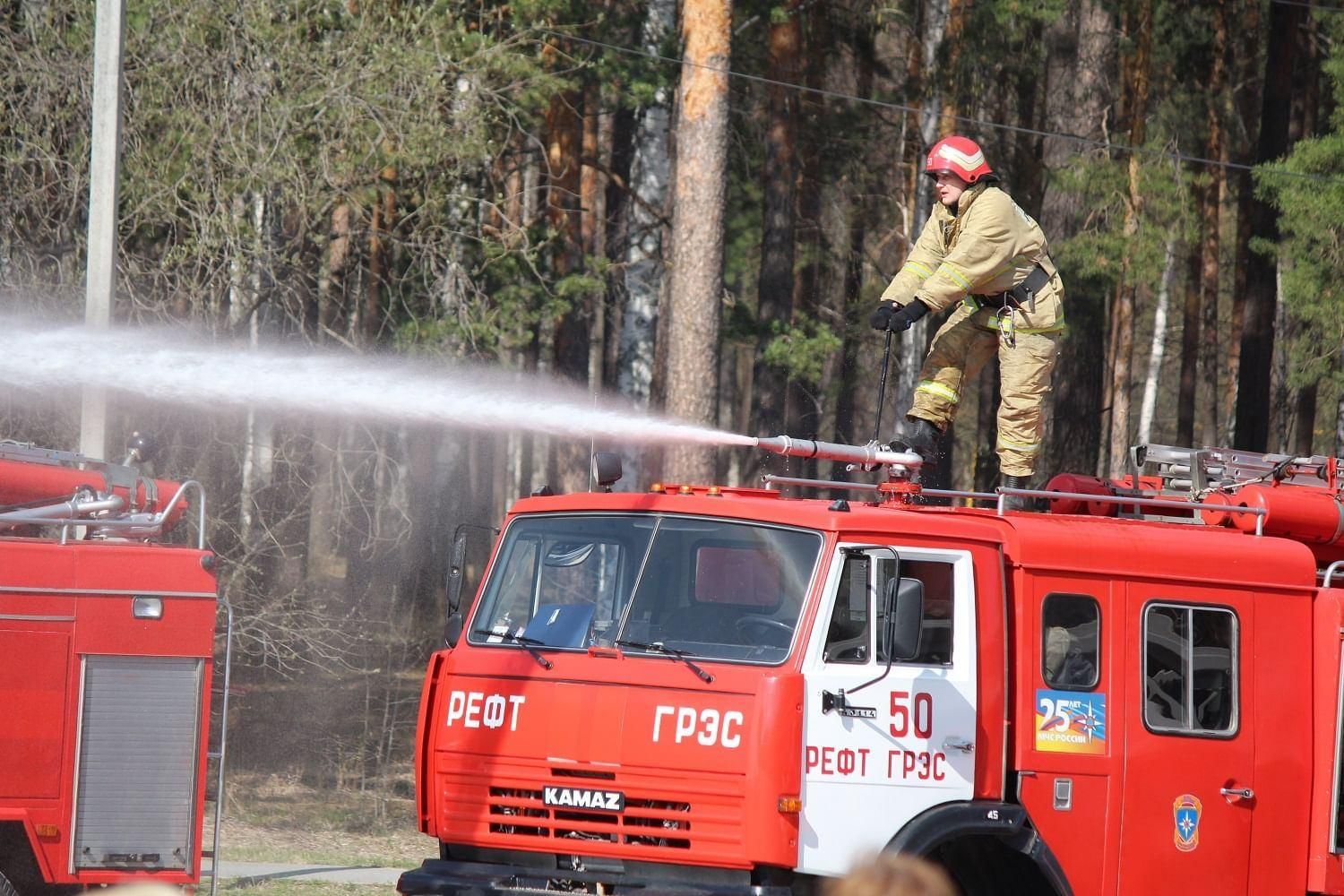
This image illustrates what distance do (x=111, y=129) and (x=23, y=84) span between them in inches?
145

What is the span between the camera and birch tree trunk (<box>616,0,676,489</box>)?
2106 centimetres

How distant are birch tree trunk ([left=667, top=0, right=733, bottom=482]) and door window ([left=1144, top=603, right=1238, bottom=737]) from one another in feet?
25.8

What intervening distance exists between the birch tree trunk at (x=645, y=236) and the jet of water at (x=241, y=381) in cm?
773

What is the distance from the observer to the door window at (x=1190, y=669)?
6781 millimetres

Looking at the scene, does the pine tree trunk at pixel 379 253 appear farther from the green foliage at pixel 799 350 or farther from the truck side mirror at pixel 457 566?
the truck side mirror at pixel 457 566

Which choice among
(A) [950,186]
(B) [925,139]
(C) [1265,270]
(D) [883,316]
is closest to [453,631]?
(D) [883,316]

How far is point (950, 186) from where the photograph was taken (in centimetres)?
827

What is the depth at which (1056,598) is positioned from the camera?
6672mm

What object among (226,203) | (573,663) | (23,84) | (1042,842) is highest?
(23,84)

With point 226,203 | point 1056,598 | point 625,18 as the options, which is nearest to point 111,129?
point 226,203

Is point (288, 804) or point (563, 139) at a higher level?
point (563, 139)

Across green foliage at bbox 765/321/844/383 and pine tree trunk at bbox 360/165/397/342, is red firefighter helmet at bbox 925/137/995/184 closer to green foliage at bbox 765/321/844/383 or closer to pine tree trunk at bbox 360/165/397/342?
pine tree trunk at bbox 360/165/397/342

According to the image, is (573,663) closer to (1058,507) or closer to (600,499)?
(600,499)

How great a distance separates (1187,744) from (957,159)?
9.98ft
